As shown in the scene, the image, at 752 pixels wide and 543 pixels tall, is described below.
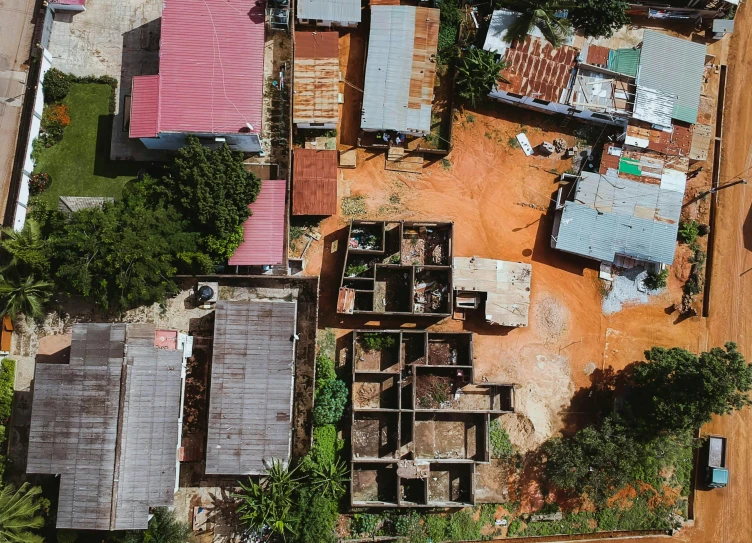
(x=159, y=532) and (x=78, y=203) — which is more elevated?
(x=78, y=203)

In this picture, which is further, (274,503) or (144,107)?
(144,107)

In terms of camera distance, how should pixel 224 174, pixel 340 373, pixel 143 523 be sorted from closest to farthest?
pixel 143 523 → pixel 224 174 → pixel 340 373

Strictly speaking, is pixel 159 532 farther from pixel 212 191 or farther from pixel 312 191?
pixel 312 191

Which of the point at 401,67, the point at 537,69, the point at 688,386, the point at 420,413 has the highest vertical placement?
the point at 537,69

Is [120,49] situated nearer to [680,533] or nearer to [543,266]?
[543,266]

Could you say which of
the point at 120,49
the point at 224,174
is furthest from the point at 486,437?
the point at 120,49

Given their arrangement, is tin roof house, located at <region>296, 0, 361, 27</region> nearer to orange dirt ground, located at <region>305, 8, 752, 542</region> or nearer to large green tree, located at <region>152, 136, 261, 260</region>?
orange dirt ground, located at <region>305, 8, 752, 542</region>

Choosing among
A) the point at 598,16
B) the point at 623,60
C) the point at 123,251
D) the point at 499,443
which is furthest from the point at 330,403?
the point at 598,16
